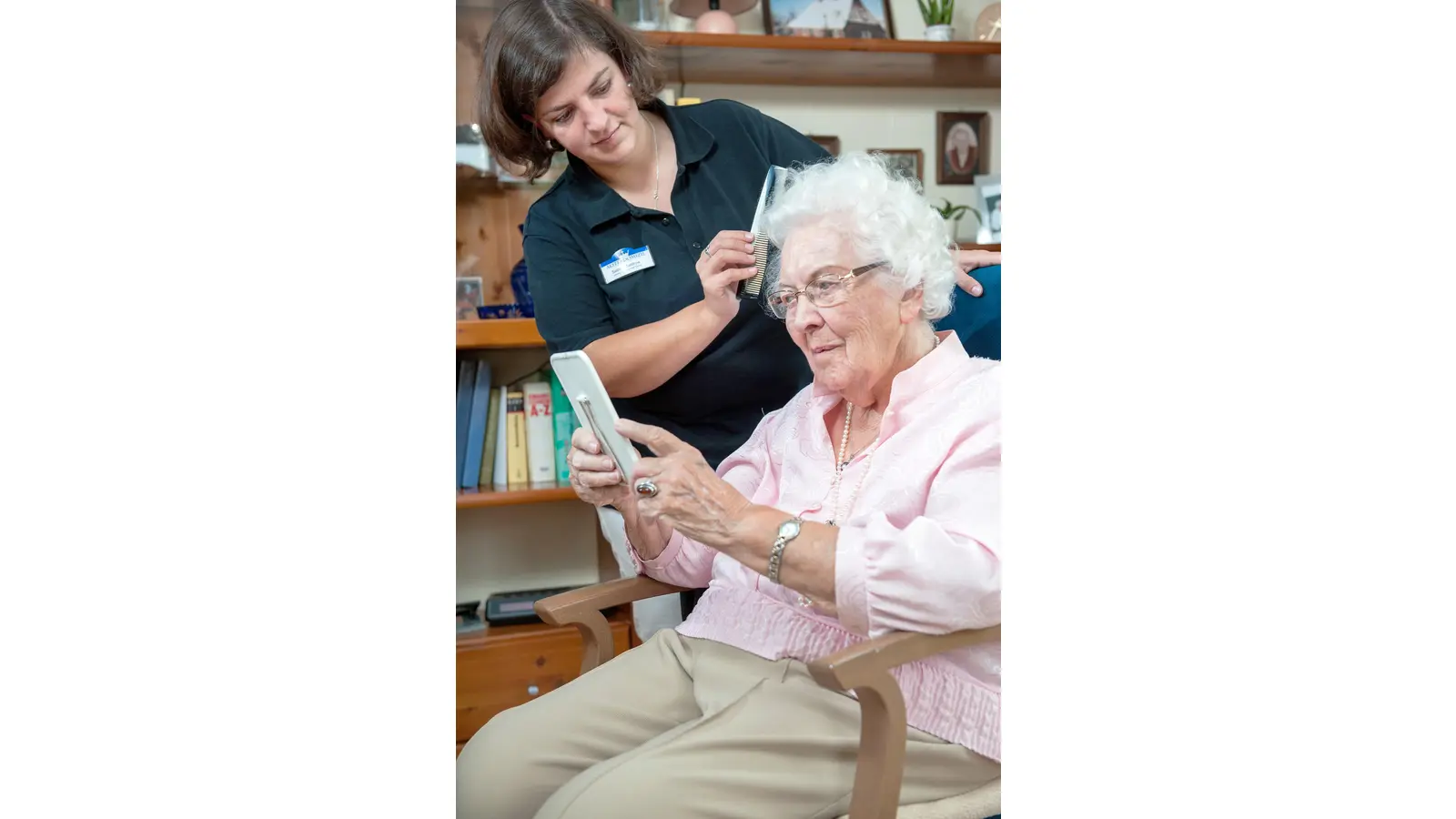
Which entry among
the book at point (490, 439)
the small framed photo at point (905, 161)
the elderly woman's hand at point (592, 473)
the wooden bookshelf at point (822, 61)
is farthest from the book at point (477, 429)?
the small framed photo at point (905, 161)

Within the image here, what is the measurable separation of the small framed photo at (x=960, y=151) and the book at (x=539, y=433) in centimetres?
60

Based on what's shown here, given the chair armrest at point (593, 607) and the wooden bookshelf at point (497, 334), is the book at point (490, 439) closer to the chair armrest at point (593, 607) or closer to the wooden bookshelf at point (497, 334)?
the wooden bookshelf at point (497, 334)

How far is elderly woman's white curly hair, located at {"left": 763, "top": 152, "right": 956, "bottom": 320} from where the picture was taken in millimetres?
1118

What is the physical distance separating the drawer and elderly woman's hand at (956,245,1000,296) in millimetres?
632

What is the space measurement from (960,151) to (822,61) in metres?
0.22

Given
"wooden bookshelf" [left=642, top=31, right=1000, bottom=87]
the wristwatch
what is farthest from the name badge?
the wristwatch

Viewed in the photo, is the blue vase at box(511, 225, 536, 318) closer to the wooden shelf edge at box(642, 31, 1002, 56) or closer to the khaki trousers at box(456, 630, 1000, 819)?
the wooden shelf edge at box(642, 31, 1002, 56)

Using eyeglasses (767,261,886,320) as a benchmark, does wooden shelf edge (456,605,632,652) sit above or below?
below
